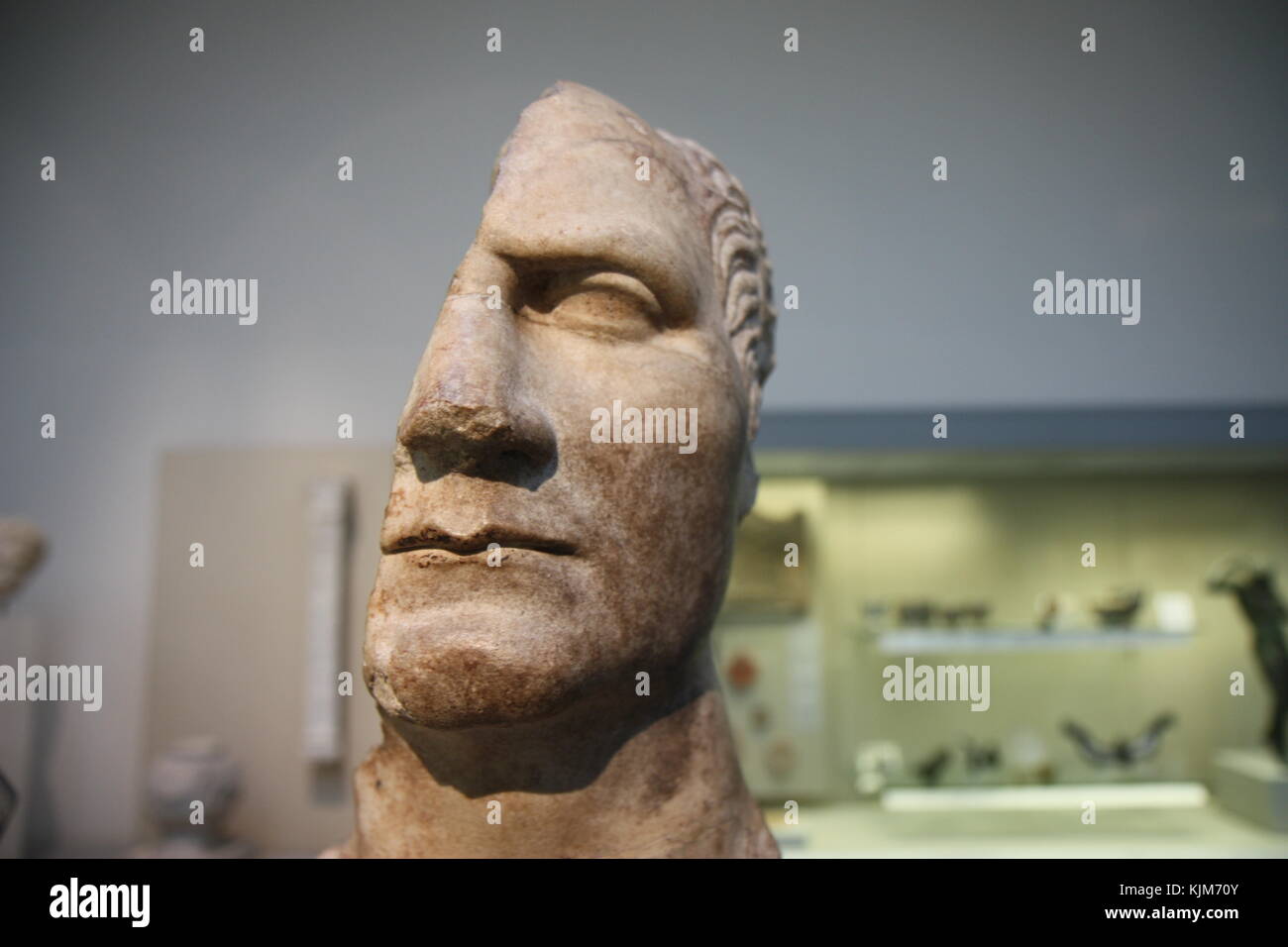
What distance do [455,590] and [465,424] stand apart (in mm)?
295

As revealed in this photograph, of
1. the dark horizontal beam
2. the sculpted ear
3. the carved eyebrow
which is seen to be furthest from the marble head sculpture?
the dark horizontal beam

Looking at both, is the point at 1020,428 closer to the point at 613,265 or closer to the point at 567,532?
the point at 613,265

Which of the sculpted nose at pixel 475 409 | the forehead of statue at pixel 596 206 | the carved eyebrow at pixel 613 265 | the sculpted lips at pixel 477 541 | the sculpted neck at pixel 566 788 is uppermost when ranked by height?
the forehead of statue at pixel 596 206

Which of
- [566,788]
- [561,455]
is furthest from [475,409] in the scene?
[566,788]

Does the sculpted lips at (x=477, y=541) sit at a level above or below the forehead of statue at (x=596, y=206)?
below

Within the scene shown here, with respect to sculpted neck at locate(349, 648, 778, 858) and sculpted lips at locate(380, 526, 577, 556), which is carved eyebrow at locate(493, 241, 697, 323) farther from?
sculpted neck at locate(349, 648, 778, 858)

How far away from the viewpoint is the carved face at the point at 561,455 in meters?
1.76

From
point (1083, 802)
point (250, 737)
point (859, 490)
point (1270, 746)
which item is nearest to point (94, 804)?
point (250, 737)

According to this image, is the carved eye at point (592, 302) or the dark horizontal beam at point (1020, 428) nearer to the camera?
the carved eye at point (592, 302)

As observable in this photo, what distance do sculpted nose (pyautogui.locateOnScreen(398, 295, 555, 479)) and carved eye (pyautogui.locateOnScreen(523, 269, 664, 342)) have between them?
0.49ft

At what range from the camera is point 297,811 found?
15.7 feet

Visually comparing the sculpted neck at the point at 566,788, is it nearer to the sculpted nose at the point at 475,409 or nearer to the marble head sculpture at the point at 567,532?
the marble head sculpture at the point at 567,532

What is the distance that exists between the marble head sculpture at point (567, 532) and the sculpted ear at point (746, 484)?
148 mm

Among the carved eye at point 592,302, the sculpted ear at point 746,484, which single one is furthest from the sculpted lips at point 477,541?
the sculpted ear at point 746,484
